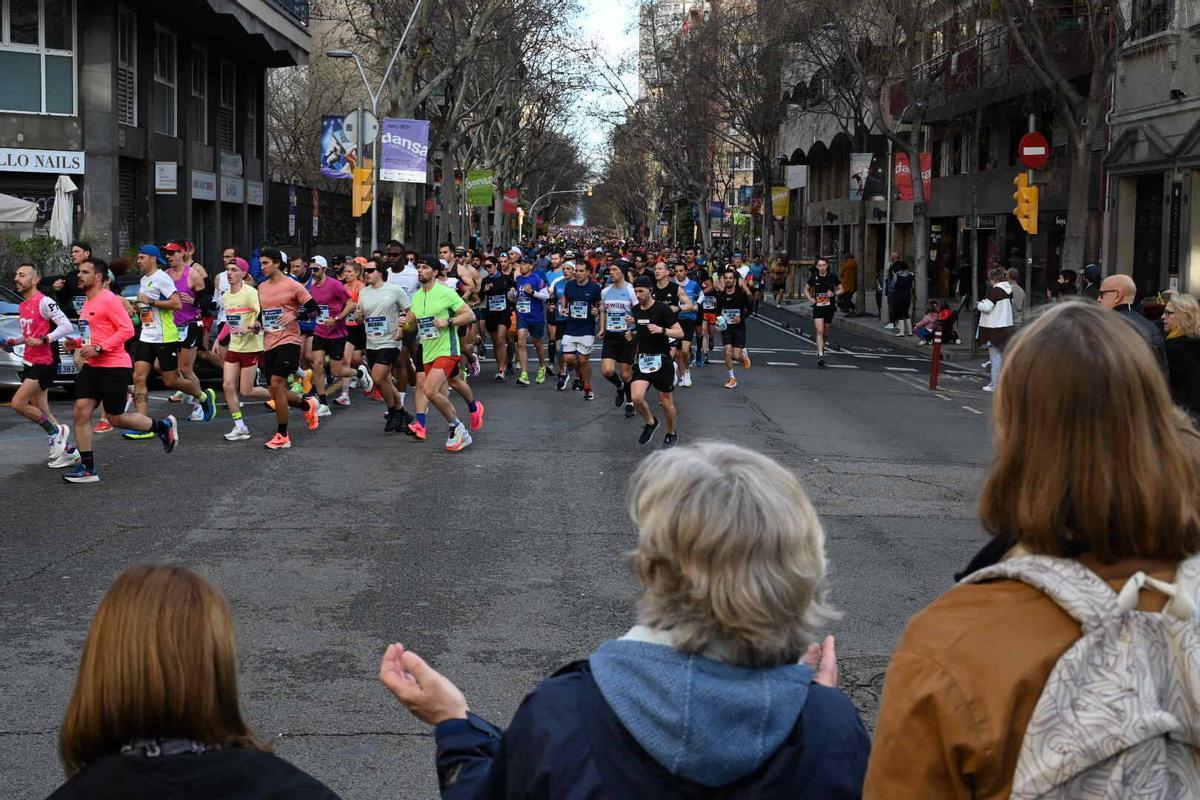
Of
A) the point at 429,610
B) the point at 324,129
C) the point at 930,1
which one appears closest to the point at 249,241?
the point at 324,129

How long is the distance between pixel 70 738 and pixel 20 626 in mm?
5197

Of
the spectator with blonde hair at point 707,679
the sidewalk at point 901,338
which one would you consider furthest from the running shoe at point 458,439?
the sidewalk at point 901,338

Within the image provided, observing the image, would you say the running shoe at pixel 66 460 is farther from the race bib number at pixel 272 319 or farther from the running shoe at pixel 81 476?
the race bib number at pixel 272 319

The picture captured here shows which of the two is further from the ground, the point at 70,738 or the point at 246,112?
the point at 246,112

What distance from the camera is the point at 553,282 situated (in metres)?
23.2

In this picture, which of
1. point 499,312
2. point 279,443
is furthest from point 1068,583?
point 499,312

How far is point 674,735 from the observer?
2.25 meters

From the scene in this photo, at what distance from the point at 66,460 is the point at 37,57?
1993 centimetres

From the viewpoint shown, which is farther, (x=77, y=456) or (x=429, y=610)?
(x=77, y=456)

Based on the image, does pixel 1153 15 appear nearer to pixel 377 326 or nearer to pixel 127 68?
pixel 377 326

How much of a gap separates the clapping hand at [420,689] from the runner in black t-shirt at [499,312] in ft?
61.1

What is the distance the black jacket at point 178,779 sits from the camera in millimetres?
2469

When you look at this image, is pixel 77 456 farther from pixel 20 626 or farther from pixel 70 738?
pixel 70 738

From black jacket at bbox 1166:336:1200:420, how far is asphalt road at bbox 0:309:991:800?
1.66 m
